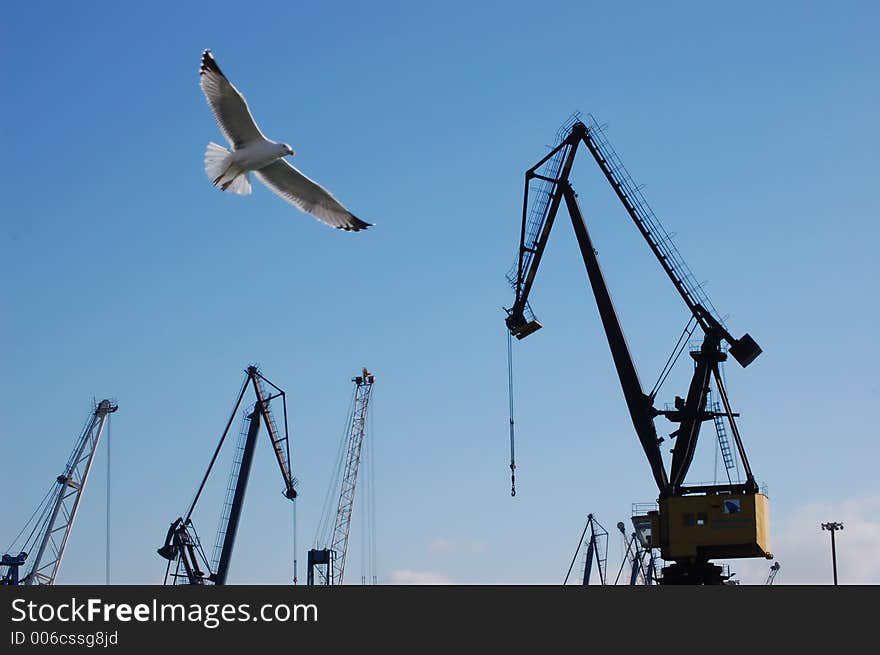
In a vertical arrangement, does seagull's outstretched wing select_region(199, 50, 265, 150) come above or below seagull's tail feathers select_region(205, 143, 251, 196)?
above

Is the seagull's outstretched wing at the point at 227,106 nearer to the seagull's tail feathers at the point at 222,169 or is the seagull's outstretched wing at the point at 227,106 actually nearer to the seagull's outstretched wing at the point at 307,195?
the seagull's tail feathers at the point at 222,169

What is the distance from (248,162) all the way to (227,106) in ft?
6.33

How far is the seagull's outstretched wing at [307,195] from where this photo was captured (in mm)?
39125

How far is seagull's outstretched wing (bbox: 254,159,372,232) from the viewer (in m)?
39.1

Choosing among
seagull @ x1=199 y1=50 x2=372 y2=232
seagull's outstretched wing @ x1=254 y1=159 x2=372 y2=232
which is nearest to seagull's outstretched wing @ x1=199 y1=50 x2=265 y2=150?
seagull @ x1=199 y1=50 x2=372 y2=232

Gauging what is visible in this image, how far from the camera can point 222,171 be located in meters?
38.1

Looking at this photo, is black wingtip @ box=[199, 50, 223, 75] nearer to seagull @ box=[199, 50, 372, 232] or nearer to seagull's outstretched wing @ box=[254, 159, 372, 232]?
A: seagull @ box=[199, 50, 372, 232]
